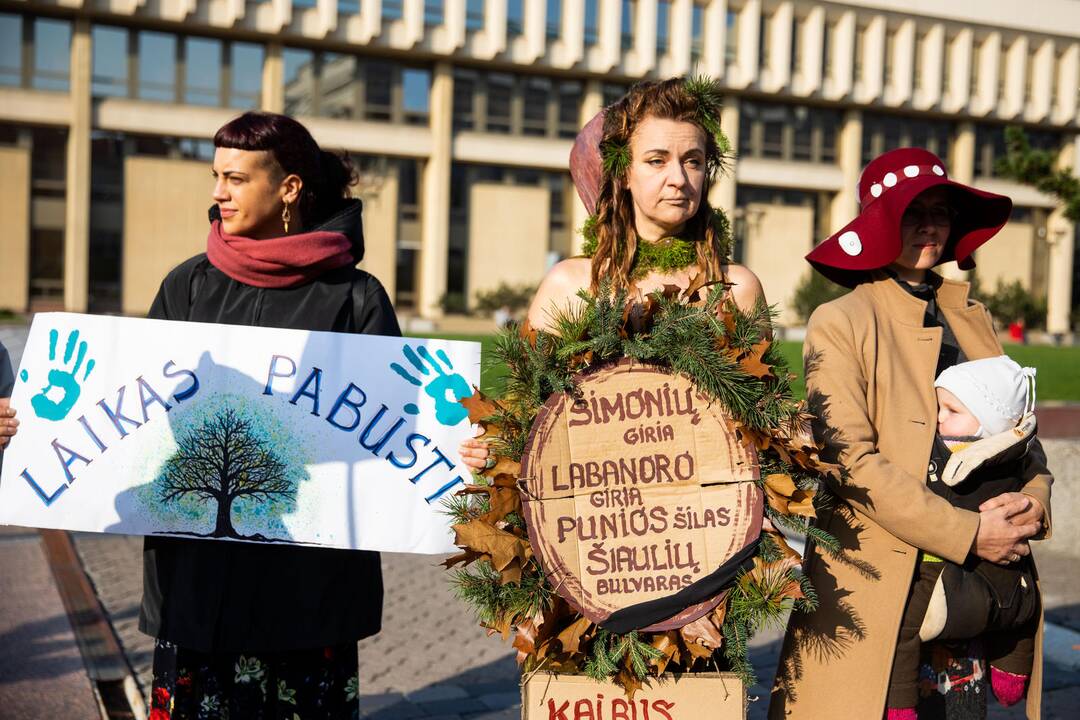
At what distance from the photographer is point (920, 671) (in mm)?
3178

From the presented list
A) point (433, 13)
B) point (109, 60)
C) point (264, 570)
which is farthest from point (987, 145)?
point (264, 570)

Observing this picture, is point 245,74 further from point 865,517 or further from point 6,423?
point 865,517

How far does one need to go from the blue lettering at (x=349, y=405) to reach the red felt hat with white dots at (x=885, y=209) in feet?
4.43

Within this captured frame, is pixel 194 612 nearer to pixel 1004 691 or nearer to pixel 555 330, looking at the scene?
pixel 555 330

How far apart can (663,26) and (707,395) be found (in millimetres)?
48161

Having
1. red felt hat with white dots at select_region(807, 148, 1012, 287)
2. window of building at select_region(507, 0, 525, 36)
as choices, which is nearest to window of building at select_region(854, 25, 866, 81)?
window of building at select_region(507, 0, 525, 36)

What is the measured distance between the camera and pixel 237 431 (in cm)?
329

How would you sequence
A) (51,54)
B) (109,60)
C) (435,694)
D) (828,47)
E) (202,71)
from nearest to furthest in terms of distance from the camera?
(435,694) < (51,54) < (109,60) < (202,71) < (828,47)

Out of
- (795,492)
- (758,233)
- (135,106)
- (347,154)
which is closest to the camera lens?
(795,492)

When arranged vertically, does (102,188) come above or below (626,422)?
above

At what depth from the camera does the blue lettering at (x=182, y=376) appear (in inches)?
130

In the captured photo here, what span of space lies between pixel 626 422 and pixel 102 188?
43035 millimetres

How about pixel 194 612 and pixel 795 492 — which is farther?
pixel 194 612

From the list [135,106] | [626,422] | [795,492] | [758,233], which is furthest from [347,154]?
[758,233]
